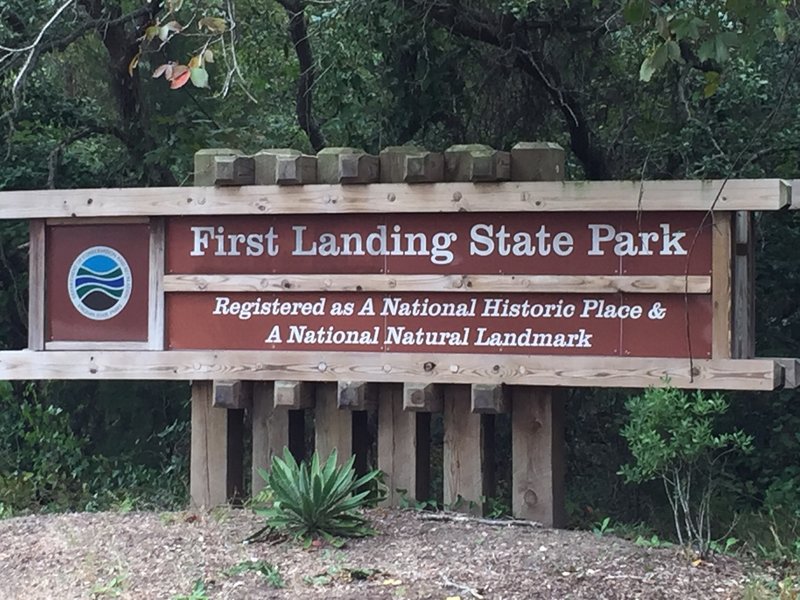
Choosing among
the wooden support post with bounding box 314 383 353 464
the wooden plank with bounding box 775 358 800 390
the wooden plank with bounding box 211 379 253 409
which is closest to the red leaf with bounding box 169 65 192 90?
the wooden plank with bounding box 211 379 253 409

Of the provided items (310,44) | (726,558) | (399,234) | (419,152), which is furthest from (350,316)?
(310,44)

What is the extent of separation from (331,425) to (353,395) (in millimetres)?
374

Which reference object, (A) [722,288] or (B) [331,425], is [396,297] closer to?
(B) [331,425]

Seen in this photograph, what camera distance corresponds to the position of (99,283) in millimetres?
6613

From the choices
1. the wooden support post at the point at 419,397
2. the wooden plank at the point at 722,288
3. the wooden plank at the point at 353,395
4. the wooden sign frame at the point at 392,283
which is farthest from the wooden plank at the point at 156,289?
the wooden plank at the point at 722,288

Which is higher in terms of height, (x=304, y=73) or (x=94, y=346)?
(x=304, y=73)

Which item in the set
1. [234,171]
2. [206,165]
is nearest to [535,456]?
[234,171]

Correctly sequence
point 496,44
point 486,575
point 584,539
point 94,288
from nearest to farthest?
point 486,575 → point 584,539 → point 94,288 → point 496,44

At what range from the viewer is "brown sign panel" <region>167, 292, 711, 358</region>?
5.75 metres

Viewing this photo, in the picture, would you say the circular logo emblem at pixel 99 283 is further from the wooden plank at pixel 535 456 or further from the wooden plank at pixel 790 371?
the wooden plank at pixel 790 371

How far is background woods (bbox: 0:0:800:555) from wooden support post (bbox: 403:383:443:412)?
2285 mm

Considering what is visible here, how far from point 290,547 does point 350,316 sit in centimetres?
155

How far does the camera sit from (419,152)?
614 centimetres

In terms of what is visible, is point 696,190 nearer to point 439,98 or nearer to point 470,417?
point 470,417
